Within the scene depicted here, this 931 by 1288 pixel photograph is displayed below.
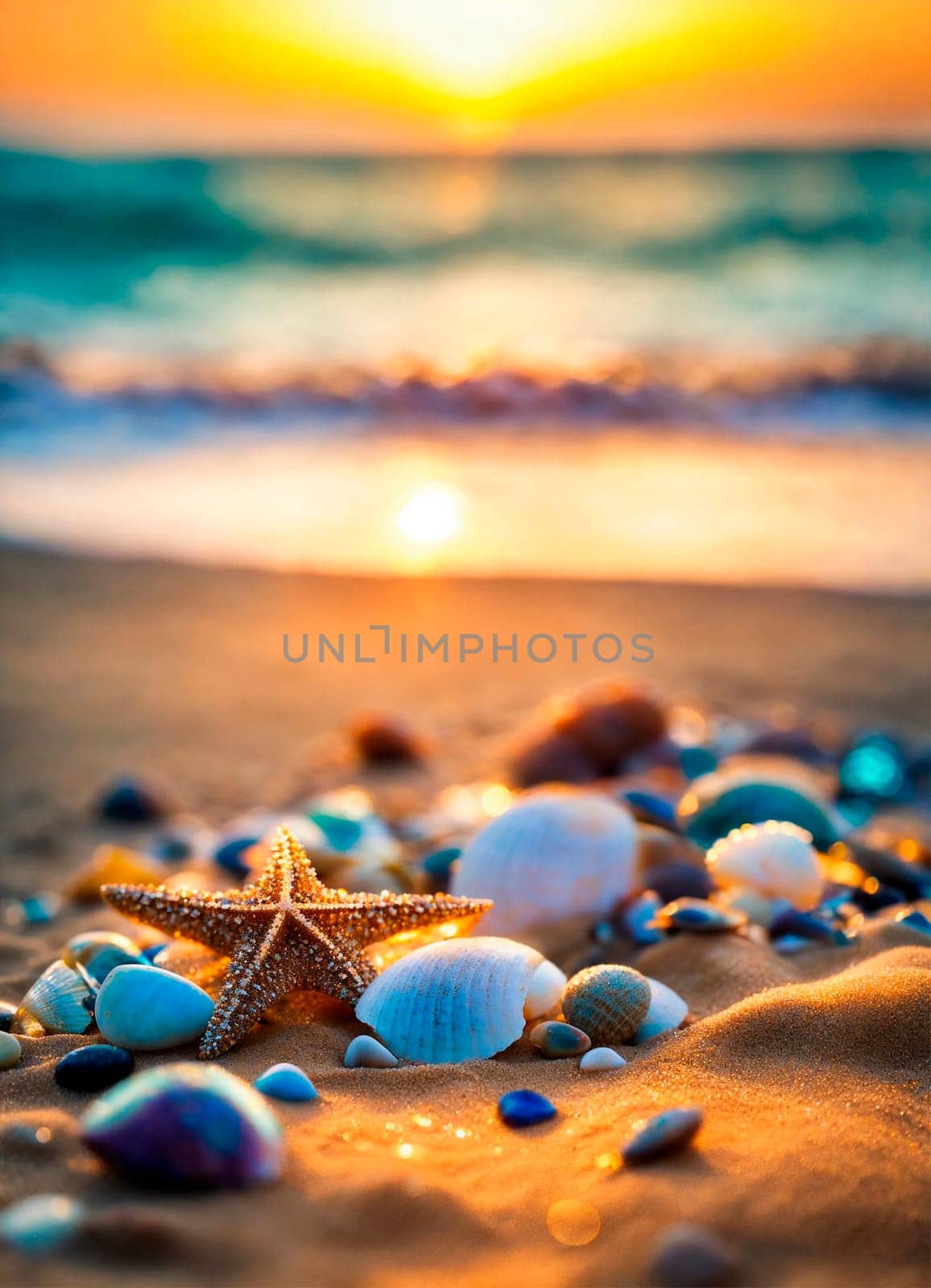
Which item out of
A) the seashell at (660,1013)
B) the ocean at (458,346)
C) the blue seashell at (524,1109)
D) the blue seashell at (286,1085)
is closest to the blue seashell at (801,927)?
the seashell at (660,1013)

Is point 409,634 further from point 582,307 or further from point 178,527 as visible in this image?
point 582,307

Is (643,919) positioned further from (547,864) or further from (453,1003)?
(453,1003)

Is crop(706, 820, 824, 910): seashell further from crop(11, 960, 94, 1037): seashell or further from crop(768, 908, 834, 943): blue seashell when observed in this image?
crop(11, 960, 94, 1037): seashell

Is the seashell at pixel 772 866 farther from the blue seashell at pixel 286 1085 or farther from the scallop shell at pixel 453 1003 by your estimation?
the blue seashell at pixel 286 1085

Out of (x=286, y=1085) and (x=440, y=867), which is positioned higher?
(x=440, y=867)

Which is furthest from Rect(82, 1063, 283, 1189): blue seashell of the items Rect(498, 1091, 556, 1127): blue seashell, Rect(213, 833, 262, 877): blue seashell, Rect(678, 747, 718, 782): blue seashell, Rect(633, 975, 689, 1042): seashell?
Rect(678, 747, 718, 782): blue seashell

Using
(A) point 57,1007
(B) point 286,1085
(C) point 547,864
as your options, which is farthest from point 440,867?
(B) point 286,1085
